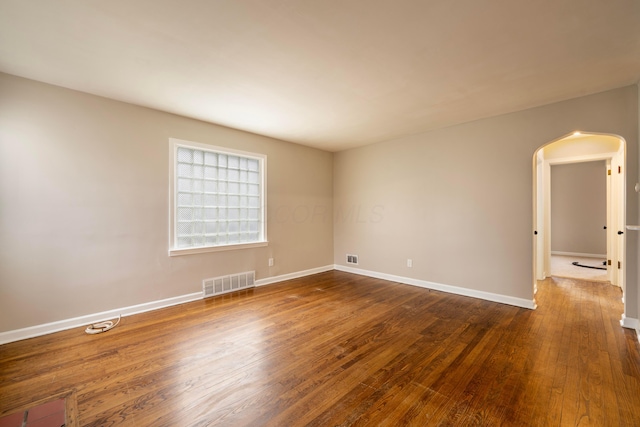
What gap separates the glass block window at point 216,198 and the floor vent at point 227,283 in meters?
0.52

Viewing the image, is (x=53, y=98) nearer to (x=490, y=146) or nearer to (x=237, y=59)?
(x=237, y=59)

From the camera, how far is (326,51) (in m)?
2.20

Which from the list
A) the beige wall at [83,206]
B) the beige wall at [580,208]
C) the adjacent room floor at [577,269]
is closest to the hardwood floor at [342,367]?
the beige wall at [83,206]

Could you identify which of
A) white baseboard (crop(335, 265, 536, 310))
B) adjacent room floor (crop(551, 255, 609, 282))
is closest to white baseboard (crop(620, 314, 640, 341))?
white baseboard (crop(335, 265, 536, 310))

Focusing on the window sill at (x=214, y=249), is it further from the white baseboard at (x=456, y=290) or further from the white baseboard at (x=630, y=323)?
the white baseboard at (x=630, y=323)

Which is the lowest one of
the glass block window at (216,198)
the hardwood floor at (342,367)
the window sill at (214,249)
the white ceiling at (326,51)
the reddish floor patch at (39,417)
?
the reddish floor patch at (39,417)

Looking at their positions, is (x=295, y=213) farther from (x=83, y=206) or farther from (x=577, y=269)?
(x=577, y=269)

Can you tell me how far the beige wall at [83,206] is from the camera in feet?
8.49

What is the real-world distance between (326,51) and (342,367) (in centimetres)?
258

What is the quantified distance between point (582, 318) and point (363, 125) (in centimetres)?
362

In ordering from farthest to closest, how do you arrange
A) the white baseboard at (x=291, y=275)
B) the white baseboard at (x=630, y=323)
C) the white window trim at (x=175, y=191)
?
1. the white baseboard at (x=291, y=275)
2. the white window trim at (x=175, y=191)
3. the white baseboard at (x=630, y=323)

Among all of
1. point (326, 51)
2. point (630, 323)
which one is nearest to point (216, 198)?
point (326, 51)

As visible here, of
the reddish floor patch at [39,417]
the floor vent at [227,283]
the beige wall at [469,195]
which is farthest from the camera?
the floor vent at [227,283]

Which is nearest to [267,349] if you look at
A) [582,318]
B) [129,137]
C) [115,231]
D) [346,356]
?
[346,356]
